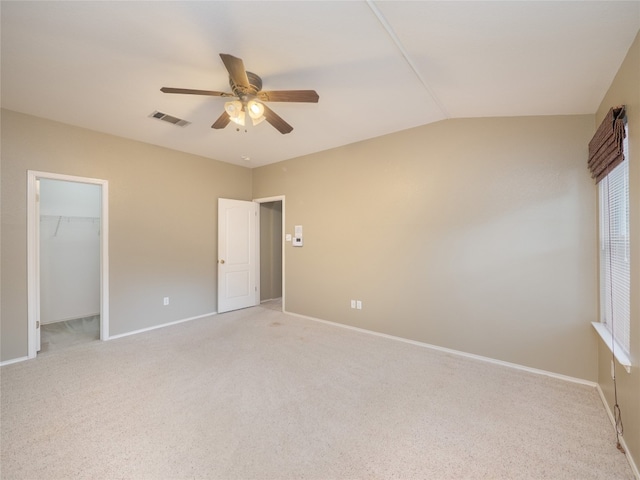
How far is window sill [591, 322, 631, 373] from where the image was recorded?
1.72 m

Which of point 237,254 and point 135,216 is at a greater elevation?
point 135,216

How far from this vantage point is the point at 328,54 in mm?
1987

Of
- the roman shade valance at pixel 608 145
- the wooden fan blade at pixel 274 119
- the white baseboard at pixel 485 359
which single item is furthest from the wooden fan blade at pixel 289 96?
the white baseboard at pixel 485 359

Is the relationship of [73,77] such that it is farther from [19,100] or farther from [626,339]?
[626,339]

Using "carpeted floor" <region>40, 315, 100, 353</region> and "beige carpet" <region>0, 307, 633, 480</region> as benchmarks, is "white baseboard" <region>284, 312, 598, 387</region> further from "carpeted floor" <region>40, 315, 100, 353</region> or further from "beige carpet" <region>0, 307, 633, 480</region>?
"carpeted floor" <region>40, 315, 100, 353</region>

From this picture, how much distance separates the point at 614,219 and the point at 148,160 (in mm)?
5191

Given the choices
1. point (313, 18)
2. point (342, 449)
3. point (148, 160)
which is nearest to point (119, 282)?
point (148, 160)

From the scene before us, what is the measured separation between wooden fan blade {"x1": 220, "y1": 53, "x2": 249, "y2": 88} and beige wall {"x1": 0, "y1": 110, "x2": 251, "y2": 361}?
274 centimetres

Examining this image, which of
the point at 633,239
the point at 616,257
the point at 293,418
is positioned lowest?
the point at 293,418

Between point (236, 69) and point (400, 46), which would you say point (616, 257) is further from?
point (236, 69)

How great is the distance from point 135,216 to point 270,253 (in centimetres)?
260

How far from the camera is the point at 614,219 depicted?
2.09 meters

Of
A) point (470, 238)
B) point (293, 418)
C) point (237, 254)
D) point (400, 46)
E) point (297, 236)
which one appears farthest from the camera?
point (237, 254)

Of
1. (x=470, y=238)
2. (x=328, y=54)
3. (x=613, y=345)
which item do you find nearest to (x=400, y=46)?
(x=328, y=54)
